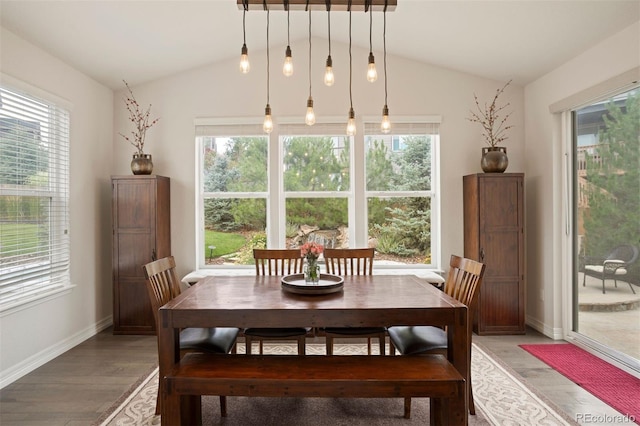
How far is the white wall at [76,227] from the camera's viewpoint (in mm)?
2904

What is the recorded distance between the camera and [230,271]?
4227 mm

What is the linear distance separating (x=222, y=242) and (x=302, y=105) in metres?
1.85

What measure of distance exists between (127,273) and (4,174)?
143cm

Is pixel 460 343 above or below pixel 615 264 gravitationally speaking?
below

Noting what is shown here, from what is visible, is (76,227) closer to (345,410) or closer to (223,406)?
(223,406)

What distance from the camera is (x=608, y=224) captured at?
316 centimetres

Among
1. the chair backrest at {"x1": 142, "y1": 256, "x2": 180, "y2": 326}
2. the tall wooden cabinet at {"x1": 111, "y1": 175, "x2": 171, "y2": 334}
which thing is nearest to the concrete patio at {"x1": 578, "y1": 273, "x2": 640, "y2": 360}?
the chair backrest at {"x1": 142, "y1": 256, "x2": 180, "y2": 326}

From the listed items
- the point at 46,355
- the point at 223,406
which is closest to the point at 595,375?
the point at 223,406

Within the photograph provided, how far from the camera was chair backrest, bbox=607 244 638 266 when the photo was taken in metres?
2.91

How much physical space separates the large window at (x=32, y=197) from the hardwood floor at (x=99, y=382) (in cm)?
64

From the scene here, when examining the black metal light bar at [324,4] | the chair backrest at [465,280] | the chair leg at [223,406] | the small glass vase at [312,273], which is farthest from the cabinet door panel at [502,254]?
the chair leg at [223,406]

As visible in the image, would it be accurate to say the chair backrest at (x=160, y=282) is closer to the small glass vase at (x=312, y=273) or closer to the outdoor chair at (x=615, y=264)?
the small glass vase at (x=312, y=273)

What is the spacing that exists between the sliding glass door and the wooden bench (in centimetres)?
200

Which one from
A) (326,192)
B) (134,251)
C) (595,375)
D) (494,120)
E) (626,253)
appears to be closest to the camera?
(595,375)
